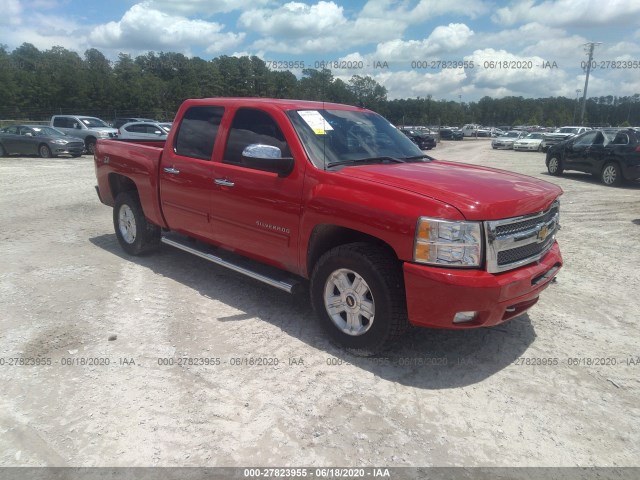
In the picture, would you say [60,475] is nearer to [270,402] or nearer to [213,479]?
[213,479]

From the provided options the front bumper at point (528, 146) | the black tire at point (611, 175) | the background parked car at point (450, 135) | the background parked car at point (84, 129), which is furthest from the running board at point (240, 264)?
the background parked car at point (450, 135)

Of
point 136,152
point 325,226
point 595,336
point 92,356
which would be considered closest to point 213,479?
point 92,356

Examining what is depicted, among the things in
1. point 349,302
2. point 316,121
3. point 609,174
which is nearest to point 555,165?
point 609,174

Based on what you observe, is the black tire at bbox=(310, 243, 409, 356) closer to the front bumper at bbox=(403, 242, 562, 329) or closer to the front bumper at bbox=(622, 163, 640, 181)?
the front bumper at bbox=(403, 242, 562, 329)

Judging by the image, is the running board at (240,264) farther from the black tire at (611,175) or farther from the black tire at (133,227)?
the black tire at (611,175)

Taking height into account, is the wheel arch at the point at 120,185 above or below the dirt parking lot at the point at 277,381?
above

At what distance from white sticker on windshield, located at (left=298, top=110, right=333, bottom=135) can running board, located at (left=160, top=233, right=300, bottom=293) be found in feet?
4.47

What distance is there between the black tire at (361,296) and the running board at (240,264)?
0.38m

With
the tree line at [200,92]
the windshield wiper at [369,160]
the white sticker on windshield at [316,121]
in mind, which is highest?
the tree line at [200,92]

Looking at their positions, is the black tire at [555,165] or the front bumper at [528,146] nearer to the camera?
the black tire at [555,165]

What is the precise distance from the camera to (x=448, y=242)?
127 inches

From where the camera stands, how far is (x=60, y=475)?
8.45 feet

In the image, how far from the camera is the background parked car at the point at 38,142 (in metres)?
20.5

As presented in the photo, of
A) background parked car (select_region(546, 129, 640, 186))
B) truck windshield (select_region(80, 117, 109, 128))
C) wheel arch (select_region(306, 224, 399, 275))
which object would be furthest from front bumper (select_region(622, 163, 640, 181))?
truck windshield (select_region(80, 117, 109, 128))
